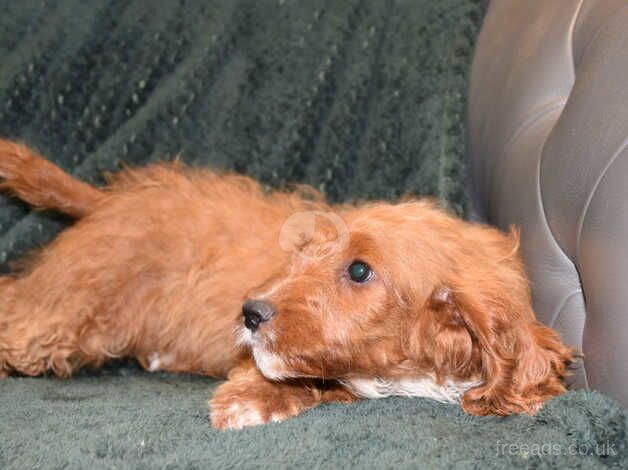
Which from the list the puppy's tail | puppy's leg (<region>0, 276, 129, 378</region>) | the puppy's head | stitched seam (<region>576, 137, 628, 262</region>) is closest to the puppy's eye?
the puppy's head

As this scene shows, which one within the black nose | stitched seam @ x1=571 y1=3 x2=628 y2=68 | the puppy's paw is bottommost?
the puppy's paw

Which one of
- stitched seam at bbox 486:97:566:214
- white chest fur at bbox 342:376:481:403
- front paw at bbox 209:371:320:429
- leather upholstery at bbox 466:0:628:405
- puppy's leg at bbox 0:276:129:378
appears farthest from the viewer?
puppy's leg at bbox 0:276:129:378

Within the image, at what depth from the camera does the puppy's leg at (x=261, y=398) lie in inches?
75.8

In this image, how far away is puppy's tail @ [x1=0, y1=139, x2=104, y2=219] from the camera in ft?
8.41

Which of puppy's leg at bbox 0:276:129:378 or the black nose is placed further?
puppy's leg at bbox 0:276:129:378

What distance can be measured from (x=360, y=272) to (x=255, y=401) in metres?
0.40

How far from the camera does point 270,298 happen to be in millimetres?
1923

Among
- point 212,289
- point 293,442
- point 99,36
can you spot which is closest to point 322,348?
point 293,442

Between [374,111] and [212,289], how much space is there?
3.43 feet

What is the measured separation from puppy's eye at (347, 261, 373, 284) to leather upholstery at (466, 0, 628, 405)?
0.51 m

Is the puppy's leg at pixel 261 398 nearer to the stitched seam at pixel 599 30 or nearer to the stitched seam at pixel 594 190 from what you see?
the stitched seam at pixel 594 190

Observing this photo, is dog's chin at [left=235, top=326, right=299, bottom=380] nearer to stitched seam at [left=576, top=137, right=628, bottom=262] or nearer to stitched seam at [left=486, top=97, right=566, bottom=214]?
stitched seam at [left=576, top=137, right=628, bottom=262]

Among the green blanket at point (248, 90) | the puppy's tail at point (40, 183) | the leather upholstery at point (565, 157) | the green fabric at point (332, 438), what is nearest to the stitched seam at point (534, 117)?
the leather upholstery at point (565, 157)

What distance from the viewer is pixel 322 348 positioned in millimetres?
1875
